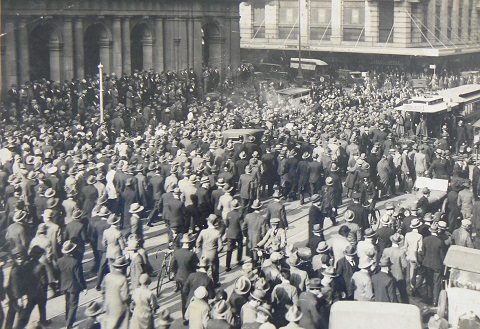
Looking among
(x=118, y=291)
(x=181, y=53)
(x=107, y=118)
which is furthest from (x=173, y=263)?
(x=181, y=53)

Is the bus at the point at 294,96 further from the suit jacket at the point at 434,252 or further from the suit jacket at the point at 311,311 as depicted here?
the suit jacket at the point at 311,311

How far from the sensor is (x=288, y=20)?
197ft

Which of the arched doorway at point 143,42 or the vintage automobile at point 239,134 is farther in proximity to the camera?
the arched doorway at point 143,42

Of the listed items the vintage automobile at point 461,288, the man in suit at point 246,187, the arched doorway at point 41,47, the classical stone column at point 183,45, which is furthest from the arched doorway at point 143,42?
the vintage automobile at point 461,288

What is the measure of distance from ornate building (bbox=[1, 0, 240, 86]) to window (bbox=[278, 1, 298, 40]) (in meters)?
16.0

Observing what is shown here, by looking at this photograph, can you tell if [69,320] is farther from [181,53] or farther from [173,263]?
[181,53]

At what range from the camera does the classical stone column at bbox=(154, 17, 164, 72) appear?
38688 mm

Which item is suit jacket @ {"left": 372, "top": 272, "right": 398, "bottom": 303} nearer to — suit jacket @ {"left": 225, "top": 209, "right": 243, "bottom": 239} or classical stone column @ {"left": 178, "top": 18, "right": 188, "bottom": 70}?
suit jacket @ {"left": 225, "top": 209, "right": 243, "bottom": 239}

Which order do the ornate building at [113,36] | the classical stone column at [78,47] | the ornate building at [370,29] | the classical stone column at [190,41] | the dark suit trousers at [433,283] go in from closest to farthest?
the dark suit trousers at [433,283] < the ornate building at [113,36] < the classical stone column at [78,47] < the classical stone column at [190,41] < the ornate building at [370,29]

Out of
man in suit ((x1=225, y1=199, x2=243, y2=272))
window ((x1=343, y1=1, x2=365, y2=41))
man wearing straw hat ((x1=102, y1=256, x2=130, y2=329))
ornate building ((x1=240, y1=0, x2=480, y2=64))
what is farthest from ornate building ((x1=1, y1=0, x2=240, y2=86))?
man wearing straw hat ((x1=102, y1=256, x2=130, y2=329))

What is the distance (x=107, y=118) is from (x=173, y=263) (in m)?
15.7

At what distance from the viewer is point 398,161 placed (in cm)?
1972

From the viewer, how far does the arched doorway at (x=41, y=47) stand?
3212 centimetres

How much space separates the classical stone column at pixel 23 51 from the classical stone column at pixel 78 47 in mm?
3258
